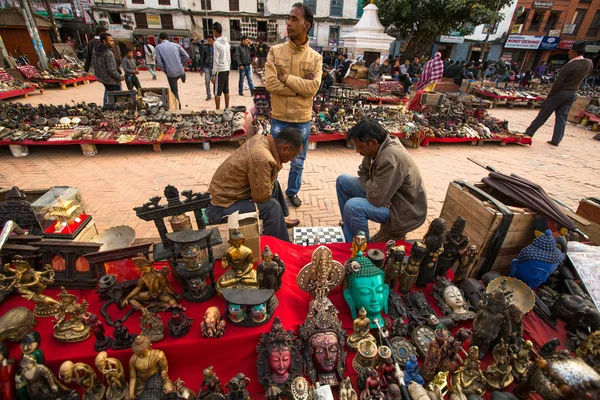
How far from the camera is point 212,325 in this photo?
196cm

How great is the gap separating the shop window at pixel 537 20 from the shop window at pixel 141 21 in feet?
109

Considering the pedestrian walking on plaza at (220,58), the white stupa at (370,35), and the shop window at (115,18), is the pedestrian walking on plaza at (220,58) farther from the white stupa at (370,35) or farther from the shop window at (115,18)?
the shop window at (115,18)

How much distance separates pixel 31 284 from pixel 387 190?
2.91 meters

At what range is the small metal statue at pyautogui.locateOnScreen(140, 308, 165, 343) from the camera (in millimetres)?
1914

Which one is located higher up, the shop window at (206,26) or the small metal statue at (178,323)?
the shop window at (206,26)

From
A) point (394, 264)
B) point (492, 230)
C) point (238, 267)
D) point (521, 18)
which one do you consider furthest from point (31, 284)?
point (521, 18)

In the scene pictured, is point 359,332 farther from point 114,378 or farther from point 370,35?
point 370,35

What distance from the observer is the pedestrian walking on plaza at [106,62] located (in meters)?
6.83

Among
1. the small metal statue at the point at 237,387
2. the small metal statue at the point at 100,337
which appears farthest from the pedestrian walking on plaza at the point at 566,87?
the small metal statue at the point at 100,337

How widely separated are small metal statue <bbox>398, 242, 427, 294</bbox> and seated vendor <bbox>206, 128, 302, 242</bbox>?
1.38 metres

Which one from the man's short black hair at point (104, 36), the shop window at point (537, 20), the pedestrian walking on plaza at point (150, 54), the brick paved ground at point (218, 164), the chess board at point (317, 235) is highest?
the shop window at point (537, 20)

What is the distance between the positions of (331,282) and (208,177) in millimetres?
3882

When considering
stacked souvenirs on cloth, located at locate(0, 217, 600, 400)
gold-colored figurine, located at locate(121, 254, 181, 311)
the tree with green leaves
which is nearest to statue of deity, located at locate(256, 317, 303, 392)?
stacked souvenirs on cloth, located at locate(0, 217, 600, 400)

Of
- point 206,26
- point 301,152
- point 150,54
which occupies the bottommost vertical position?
point 301,152
